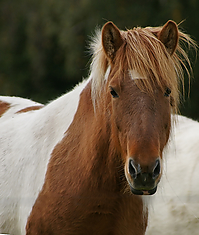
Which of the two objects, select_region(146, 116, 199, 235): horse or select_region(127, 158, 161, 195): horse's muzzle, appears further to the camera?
select_region(146, 116, 199, 235): horse

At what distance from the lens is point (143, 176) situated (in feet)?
6.27

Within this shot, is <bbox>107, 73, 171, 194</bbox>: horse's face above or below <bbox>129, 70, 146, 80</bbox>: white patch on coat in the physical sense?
below

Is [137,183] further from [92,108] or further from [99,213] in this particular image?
[92,108]

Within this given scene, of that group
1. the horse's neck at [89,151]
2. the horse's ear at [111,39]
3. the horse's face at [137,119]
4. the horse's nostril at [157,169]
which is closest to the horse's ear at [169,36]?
the horse's face at [137,119]

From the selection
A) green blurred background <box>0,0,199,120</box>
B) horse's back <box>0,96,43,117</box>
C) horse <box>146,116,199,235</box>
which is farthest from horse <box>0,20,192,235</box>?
green blurred background <box>0,0,199,120</box>

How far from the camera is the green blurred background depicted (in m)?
10.2

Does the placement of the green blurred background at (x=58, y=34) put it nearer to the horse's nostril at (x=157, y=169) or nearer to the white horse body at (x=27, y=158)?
the white horse body at (x=27, y=158)

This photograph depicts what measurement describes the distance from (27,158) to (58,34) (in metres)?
10.1

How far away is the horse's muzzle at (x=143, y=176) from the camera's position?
1.91m

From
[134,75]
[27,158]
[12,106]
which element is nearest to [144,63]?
[134,75]

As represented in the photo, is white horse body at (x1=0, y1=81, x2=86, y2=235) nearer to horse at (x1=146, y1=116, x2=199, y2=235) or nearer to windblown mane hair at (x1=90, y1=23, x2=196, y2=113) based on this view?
windblown mane hair at (x1=90, y1=23, x2=196, y2=113)

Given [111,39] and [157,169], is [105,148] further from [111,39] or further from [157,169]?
[111,39]

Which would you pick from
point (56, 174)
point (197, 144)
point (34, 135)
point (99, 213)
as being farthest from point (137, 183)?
point (197, 144)

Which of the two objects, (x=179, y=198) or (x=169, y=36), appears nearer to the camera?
(x=169, y=36)
